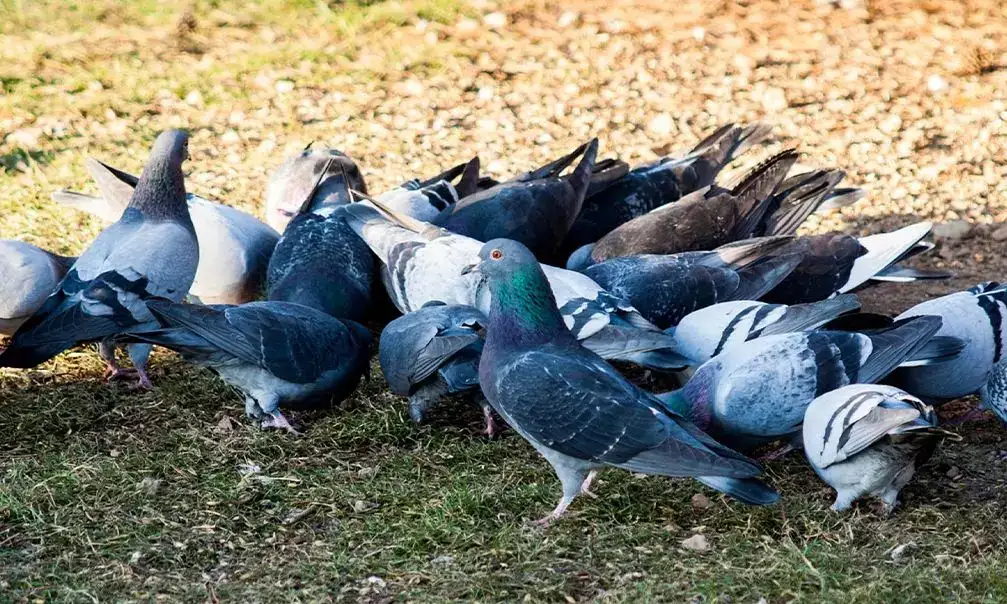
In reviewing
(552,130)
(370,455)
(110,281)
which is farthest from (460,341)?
(552,130)

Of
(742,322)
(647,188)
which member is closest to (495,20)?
(647,188)

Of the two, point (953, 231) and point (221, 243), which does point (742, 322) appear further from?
point (221, 243)

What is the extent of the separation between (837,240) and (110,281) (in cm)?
363

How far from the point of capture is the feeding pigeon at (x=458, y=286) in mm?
4914

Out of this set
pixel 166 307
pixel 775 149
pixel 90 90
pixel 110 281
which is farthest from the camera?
pixel 90 90

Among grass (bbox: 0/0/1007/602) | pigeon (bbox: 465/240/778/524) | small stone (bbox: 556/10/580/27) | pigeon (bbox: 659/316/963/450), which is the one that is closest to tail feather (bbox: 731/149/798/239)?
pigeon (bbox: 659/316/963/450)

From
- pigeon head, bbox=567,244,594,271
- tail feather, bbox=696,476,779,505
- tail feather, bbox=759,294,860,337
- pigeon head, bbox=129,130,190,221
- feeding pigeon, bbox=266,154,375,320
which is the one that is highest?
pigeon head, bbox=129,130,190,221

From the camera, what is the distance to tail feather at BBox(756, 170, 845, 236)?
20.6ft

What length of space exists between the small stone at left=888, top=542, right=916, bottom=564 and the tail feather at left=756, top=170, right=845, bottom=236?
2657mm

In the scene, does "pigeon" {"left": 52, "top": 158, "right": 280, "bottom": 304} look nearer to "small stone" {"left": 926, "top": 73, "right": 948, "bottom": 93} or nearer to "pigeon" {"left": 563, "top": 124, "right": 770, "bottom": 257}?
"pigeon" {"left": 563, "top": 124, "right": 770, "bottom": 257}

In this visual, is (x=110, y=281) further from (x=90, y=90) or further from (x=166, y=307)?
(x=90, y=90)

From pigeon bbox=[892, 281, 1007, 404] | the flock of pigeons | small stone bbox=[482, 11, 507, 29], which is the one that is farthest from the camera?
small stone bbox=[482, 11, 507, 29]

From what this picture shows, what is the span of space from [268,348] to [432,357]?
0.70 metres

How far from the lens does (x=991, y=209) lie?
6988mm
